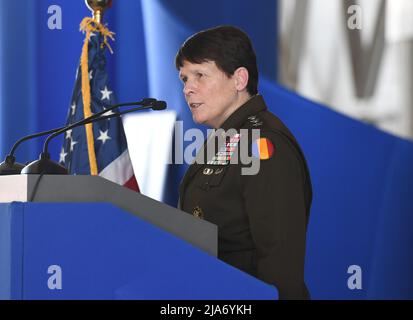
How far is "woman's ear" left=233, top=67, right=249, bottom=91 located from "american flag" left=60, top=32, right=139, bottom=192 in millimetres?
1582

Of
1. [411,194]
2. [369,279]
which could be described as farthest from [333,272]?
[411,194]

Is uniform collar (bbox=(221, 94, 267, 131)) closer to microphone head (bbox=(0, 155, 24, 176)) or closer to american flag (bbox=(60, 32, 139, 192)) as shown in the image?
microphone head (bbox=(0, 155, 24, 176))

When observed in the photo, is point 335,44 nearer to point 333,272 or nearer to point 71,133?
point 333,272

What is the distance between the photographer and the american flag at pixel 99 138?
3.40m

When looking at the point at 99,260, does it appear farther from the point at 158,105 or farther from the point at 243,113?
the point at 243,113

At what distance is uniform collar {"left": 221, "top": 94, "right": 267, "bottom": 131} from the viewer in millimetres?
1858

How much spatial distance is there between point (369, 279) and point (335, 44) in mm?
981

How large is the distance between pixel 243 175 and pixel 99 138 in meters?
1.86

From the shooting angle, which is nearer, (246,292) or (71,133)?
(246,292)

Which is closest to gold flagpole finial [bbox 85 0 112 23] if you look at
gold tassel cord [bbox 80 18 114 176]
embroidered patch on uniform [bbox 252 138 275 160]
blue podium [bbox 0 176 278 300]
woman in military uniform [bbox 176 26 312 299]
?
gold tassel cord [bbox 80 18 114 176]

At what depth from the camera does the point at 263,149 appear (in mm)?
1640

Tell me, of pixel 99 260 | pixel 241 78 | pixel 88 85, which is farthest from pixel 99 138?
pixel 99 260

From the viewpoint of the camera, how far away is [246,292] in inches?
49.1

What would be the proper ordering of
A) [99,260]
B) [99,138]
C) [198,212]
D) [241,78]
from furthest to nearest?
[99,138], [241,78], [198,212], [99,260]
